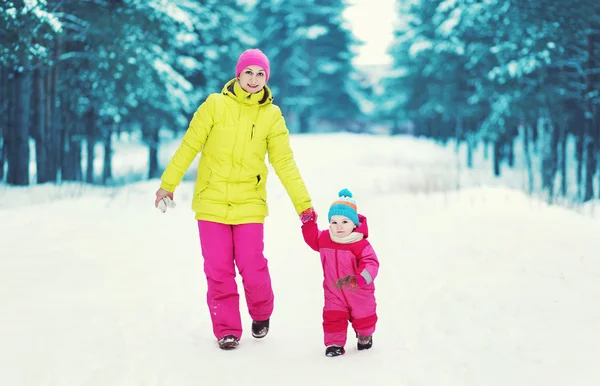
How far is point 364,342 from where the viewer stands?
14.4 feet

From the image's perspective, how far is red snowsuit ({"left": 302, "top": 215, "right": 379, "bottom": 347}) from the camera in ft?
13.8

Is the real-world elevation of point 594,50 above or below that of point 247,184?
above

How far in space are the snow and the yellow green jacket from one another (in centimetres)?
103

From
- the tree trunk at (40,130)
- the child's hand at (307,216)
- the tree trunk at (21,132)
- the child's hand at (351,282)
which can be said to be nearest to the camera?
the child's hand at (351,282)

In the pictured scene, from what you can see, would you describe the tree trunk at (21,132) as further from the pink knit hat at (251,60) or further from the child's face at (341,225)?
the child's face at (341,225)

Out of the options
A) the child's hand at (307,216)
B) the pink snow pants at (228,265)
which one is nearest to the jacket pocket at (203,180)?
the pink snow pants at (228,265)

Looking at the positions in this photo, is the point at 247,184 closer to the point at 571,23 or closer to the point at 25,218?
the point at 25,218

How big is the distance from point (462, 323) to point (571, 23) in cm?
1218

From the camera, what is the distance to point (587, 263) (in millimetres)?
6434

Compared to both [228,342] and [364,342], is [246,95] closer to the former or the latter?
[228,342]

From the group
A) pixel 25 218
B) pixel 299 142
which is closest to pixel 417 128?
pixel 299 142

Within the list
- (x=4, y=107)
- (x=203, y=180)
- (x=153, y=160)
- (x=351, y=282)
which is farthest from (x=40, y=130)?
(x=351, y=282)

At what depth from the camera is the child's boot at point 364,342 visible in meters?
4.37

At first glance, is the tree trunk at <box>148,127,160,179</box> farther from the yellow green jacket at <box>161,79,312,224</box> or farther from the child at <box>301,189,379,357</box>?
the child at <box>301,189,379,357</box>
